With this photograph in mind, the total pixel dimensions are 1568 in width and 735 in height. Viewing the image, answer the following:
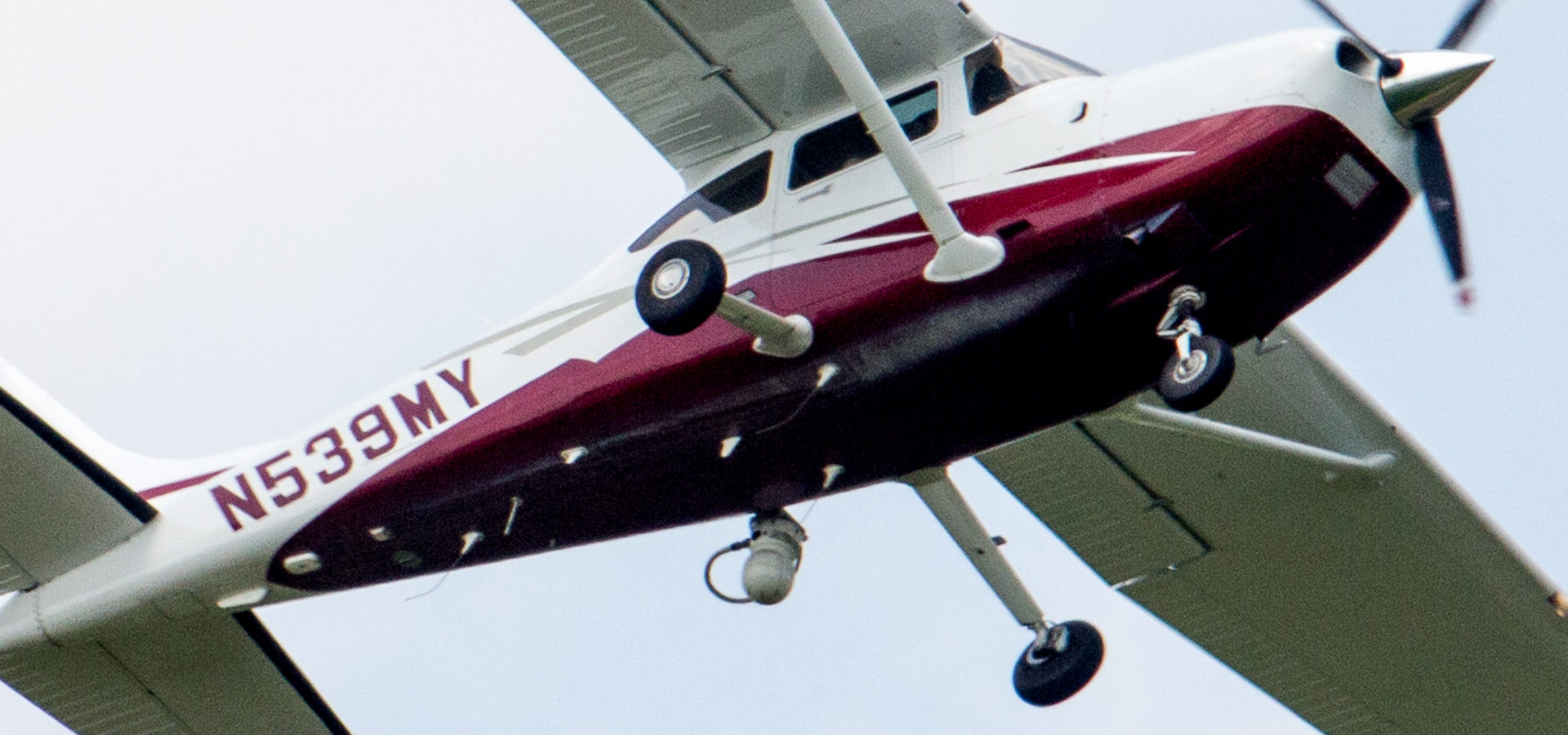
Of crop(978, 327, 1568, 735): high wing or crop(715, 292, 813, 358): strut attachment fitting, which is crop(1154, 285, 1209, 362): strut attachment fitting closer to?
crop(715, 292, 813, 358): strut attachment fitting

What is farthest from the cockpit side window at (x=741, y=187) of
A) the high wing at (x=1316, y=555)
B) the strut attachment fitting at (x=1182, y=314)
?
the high wing at (x=1316, y=555)

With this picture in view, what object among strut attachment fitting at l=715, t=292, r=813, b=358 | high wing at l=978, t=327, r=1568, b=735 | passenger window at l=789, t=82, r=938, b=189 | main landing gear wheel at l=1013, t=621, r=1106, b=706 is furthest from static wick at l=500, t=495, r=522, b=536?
high wing at l=978, t=327, r=1568, b=735

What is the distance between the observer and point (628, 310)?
11.9 m

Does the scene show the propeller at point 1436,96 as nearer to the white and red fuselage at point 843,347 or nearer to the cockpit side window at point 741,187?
the white and red fuselage at point 843,347

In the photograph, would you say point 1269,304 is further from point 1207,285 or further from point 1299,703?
point 1299,703

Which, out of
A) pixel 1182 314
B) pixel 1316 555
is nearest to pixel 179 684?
pixel 1182 314

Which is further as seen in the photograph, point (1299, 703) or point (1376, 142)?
point (1299, 703)

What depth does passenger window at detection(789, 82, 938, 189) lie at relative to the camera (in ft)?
38.0

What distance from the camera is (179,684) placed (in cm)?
1316

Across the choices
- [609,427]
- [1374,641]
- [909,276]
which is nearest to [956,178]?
[909,276]

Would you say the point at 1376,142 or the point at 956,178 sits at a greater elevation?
the point at 956,178

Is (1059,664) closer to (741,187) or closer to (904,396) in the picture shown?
(904,396)

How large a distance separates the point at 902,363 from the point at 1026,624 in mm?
2030

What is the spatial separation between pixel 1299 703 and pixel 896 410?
5526 mm
